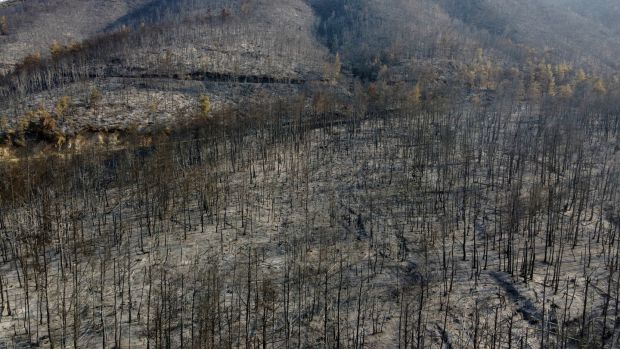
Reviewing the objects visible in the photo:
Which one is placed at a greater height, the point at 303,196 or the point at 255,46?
the point at 255,46

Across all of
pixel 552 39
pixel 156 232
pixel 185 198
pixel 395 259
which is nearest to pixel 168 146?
pixel 185 198

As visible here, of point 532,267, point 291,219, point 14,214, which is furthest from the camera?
point 291,219

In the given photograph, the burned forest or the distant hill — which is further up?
the distant hill

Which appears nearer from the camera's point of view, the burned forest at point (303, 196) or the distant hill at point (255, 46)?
the burned forest at point (303, 196)

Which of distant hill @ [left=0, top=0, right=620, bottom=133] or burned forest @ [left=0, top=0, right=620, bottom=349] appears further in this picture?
distant hill @ [left=0, top=0, right=620, bottom=133]

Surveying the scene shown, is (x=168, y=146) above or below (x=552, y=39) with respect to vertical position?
below

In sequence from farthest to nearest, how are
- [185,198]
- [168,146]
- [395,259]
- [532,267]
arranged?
[168,146] → [185,198] → [395,259] → [532,267]

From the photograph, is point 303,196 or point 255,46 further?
point 255,46

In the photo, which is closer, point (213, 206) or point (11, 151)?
point (213, 206)

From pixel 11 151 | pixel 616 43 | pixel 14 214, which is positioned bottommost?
pixel 11 151

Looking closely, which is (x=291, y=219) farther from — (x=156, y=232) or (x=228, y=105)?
(x=228, y=105)

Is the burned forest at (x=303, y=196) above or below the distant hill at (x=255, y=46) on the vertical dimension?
below
